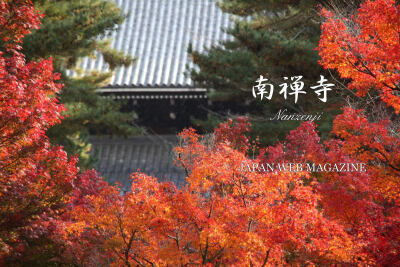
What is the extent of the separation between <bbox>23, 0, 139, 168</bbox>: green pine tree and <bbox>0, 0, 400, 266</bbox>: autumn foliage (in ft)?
5.92

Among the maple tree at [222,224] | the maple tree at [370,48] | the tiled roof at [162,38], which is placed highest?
the tiled roof at [162,38]

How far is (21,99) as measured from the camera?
5785 mm

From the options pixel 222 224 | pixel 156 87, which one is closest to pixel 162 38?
pixel 156 87

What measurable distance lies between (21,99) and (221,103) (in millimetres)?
6901

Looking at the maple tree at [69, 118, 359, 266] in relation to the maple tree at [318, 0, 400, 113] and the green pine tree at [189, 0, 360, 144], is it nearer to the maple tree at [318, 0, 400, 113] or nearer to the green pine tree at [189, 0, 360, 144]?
the maple tree at [318, 0, 400, 113]

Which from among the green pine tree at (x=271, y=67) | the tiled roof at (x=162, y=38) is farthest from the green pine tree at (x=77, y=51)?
the green pine tree at (x=271, y=67)

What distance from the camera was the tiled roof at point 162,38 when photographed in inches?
504

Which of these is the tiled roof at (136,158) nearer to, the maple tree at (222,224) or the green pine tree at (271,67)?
the green pine tree at (271,67)

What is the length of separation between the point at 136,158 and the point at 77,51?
12.8 ft

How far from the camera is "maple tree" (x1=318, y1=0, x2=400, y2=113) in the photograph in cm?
565

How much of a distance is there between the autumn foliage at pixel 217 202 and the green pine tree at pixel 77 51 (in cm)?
180

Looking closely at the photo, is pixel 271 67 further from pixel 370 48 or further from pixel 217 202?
pixel 217 202

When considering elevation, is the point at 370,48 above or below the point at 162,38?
below

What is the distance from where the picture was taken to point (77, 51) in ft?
31.7
